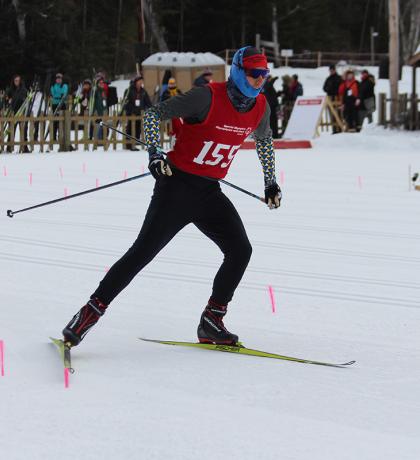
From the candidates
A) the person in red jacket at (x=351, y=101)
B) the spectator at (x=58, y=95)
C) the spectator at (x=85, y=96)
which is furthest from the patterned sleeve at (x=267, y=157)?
the person in red jacket at (x=351, y=101)

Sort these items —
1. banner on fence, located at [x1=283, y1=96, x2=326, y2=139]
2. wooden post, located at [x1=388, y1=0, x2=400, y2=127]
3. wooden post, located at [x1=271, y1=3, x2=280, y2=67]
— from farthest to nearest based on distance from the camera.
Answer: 1. wooden post, located at [x1=271, y1=3, x2=280, y2=67]
2. wooden post, located at [x1=388, y1=0, x2=400, y2=127]
3. banner on fence, located at [x1=283, y1=96, x2=326, y2=139]

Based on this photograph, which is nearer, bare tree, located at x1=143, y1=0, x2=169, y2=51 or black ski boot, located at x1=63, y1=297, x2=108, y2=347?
black ski boot, located at x1=63, y1=297, x2=108, y2=347

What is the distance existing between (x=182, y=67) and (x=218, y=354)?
3477 cm

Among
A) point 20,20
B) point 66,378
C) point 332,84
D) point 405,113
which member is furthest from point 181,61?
point 66,378

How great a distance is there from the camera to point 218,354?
16.0 ft

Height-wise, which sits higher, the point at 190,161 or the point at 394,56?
the point at 394,56

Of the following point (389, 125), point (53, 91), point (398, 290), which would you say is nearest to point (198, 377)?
point (398, 290)

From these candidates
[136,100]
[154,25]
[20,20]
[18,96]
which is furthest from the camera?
[154,25]

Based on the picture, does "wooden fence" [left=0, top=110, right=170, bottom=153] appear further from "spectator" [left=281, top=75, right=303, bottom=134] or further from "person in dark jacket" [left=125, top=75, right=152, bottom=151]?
"spectator" [left=281, top=75, right=303, bottom=134]

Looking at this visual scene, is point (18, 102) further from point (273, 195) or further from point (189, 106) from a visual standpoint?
point (189, 106)

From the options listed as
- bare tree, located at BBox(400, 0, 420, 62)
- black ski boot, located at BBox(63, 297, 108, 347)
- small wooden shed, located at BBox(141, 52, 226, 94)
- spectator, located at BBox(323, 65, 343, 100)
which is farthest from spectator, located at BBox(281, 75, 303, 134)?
bare tree, located at BBox(400, 0, 420, 62)

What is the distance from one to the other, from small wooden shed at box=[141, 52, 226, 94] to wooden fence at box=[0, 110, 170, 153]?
1771 cm

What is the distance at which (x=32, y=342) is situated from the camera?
16.6ft

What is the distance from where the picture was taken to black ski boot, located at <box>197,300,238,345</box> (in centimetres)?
495
